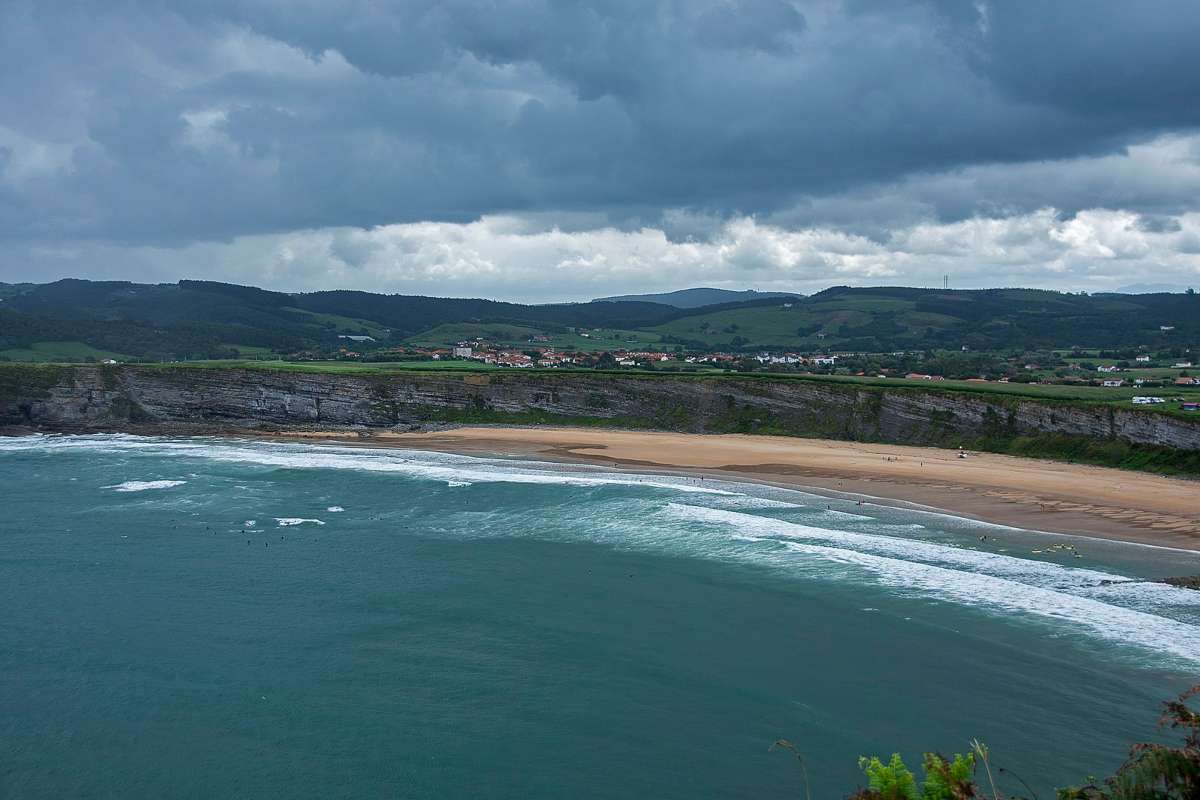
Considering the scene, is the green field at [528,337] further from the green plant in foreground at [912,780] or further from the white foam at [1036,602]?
the green plant in foreground at [912,780]

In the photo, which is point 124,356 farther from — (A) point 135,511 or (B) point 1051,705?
(B) point 1051,705

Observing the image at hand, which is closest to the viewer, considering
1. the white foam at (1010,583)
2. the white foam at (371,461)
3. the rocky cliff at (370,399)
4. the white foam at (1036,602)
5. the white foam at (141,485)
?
the white foam at (1036,602)

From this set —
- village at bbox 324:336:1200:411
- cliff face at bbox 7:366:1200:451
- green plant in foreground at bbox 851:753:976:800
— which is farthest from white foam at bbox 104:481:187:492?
green plant in foreground at bbox 851:753:976:800

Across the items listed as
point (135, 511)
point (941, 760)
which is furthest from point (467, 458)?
point (941, 760)

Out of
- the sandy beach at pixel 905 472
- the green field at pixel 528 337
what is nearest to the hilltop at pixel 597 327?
the green field at pixel 528 337

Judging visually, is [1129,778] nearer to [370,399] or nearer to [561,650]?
[561,650]

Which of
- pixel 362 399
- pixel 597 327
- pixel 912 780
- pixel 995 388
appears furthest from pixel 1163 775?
pixel 597 327

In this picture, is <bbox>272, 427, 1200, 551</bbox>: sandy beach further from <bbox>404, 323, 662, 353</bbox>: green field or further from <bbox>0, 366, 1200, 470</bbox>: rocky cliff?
<bbox>404, 323, 662, 353</bbox>: green field

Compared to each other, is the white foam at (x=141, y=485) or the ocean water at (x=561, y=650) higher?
the ocean water at (x=561, y=650)
